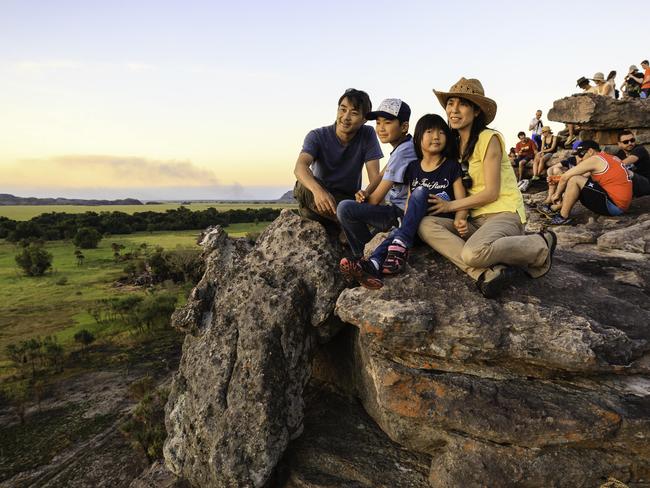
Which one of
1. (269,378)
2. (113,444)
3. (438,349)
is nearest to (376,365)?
(438,349)

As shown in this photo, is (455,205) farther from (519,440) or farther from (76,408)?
(76,408)

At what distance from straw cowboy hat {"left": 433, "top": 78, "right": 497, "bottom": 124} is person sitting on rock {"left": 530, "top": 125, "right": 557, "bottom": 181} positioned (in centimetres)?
1471

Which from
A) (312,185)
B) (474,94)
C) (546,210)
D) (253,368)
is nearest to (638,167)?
(546,210)

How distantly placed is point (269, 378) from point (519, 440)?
11.7ft

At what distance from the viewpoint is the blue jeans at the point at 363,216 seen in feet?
21.5

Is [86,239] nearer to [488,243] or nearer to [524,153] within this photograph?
[524,153]

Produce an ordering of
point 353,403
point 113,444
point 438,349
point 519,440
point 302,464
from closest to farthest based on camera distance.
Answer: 1. point 519,440
2. point 438,349
3. point 302,464
4. point 353,403
5. point 113,444

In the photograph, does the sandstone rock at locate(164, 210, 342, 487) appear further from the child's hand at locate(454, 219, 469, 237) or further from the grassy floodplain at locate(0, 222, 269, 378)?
the grassy floodplain at locate(0, 222, 269, 378)

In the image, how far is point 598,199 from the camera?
1044 centimetres

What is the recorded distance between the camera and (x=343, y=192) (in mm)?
7695

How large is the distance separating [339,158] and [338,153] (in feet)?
0.30

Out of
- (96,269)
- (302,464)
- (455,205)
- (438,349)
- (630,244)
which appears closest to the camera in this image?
(438,349)

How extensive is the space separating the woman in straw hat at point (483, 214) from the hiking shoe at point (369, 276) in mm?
882

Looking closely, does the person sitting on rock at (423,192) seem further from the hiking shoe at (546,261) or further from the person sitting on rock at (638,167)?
the person sitting on rock at (638,167)
